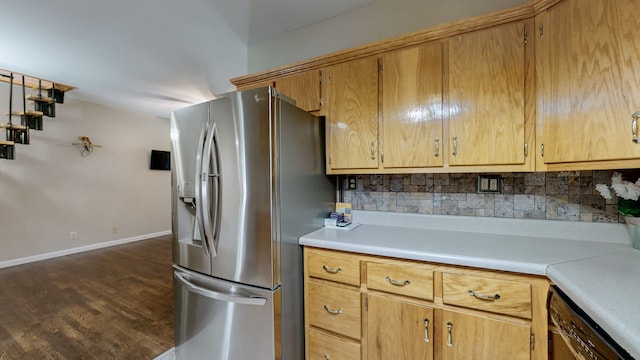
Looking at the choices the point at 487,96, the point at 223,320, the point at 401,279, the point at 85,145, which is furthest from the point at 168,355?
the point at 85,145

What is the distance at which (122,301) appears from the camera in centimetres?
260

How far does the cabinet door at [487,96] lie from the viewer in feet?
4.28

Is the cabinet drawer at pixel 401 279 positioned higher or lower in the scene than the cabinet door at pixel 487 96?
lower

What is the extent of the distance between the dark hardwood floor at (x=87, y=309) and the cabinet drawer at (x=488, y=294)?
2037mm

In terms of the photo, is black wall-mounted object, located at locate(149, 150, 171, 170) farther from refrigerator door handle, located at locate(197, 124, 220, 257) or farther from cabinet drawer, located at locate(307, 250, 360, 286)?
cabinet drawer, located at locate(307, 250, 360, 286)

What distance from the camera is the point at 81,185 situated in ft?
14.5

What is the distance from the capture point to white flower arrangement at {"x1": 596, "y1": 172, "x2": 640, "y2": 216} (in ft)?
3.87

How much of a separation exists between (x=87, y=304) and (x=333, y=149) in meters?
2.94

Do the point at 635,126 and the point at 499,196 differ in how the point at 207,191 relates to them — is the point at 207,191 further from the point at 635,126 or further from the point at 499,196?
the point at 635,126

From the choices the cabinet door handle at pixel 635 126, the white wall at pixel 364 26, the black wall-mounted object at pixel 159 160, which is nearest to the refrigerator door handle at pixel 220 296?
the cabinet door handle at pixel 635 126

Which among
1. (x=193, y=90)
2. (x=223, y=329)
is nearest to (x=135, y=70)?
(x=193, y=90)

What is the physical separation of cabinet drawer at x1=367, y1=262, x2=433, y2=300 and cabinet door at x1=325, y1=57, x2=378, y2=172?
0.64 metres

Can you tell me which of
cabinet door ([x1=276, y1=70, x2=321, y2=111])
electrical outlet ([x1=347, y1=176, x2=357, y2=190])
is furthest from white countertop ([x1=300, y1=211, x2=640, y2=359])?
cabinet door ([x1=276, y1=70, x2=321, y2=111])

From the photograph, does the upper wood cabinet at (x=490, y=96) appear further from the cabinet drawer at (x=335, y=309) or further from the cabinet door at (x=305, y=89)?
A: the cabinet drawer at (x=335, y=309)
